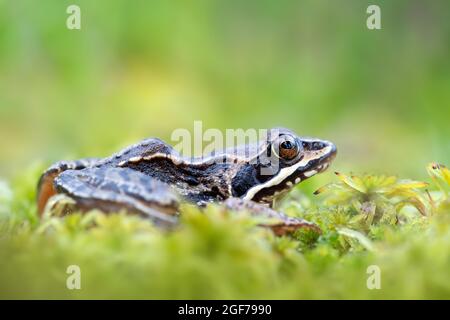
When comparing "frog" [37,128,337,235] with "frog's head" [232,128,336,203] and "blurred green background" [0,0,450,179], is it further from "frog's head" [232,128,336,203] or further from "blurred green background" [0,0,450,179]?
"blurred green background" [0,0,450,179]

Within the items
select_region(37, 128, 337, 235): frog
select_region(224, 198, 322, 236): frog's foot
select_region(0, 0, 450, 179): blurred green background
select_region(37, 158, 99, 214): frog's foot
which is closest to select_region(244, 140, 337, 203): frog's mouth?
select_region(37, 128, 337, 235): frog

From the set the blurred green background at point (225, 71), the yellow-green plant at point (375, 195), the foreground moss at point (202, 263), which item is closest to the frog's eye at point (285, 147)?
the yellow-green plant at point (375, 195)

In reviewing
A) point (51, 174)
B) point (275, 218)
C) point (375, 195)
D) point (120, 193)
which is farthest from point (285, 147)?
point (51, 174)

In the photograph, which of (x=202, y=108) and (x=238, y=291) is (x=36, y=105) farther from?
(x=238, y=291)

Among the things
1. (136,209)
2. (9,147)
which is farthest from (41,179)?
(9,147)

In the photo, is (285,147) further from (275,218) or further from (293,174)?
(275,218)

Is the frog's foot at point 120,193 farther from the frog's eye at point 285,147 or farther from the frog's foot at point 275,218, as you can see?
the frog's eye at point 285,147
